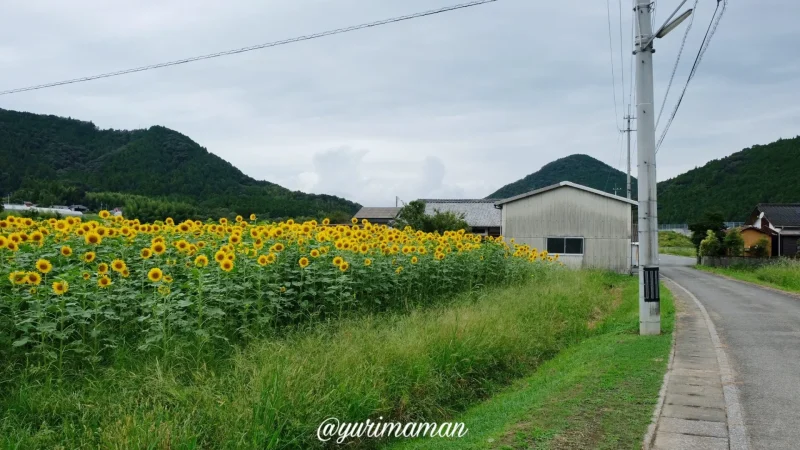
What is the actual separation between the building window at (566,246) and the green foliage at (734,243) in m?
17.4

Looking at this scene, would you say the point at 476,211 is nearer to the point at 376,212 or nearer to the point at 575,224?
the point at 376,212

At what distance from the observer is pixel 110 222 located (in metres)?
8.91

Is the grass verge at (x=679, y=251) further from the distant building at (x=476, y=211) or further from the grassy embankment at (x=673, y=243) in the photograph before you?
the distant building at (x=476, y=211)

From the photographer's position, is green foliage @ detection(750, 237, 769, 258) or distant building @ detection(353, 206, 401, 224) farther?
distant building @ detection(353, 206, 401, 224)

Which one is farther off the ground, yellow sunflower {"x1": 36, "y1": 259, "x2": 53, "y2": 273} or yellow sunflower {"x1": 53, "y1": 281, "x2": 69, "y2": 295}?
yellow sunflower {"x1": 36, "y1": 259, "x2": 53, "y2": 273}

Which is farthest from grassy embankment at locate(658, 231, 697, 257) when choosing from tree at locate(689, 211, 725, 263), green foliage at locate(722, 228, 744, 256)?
green foliage at locate(722, 228, 744, 256)

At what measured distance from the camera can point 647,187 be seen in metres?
9.87

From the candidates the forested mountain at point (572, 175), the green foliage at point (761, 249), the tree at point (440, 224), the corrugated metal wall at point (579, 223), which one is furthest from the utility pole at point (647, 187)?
the forested mountain at point (572, 175)

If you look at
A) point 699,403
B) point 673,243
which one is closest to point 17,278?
point 699,403

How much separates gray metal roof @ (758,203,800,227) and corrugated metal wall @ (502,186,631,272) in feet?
66.1

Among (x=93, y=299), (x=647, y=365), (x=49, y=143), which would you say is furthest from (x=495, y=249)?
(x=49, y=143)

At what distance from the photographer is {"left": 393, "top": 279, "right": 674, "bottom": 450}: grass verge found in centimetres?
488

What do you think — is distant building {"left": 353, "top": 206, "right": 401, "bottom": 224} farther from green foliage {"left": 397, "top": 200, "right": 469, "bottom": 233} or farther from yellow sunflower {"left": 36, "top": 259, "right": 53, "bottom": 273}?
yellow sunflower {"left": 36, "top": 259, "right": 53, "bottom": 273}

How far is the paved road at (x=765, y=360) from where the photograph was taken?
5.25 metres
